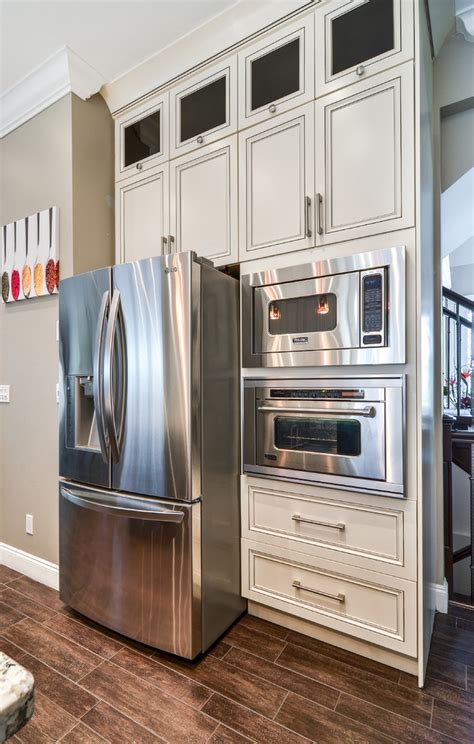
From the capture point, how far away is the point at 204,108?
Answer: 217 centimetres

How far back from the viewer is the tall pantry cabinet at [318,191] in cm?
160

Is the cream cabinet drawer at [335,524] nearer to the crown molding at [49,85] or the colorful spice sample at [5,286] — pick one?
the colorful spice sample at [5,286]

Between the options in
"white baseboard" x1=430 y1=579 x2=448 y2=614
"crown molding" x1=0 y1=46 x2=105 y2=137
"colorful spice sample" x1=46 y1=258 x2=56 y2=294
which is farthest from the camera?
"colorful spice sample" x1=46 y1=258 x2=56 y2=294

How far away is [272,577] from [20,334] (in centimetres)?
215

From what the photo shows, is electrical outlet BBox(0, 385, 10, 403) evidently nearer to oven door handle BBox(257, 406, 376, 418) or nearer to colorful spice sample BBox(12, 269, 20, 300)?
colorful spice sample BBox(12, 269, 20, 300)

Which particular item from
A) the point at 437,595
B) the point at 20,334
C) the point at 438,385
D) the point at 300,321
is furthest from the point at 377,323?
the point at 20,334

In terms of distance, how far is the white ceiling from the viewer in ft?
6.50

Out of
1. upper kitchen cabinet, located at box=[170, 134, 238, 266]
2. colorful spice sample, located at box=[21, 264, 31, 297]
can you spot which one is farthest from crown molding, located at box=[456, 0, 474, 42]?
colorful spice sample, located at box=[21, 264, 31, 297]

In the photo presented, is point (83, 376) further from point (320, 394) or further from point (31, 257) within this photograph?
point (320, 394)

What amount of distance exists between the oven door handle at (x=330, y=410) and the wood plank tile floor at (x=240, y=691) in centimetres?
106

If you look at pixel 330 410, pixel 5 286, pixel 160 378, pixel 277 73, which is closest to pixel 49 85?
pixel 5 286

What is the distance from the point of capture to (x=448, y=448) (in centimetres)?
219

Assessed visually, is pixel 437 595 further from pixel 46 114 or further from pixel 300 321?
pixel 46 114

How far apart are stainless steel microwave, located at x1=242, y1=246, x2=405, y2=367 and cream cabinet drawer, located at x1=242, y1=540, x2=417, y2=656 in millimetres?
904
